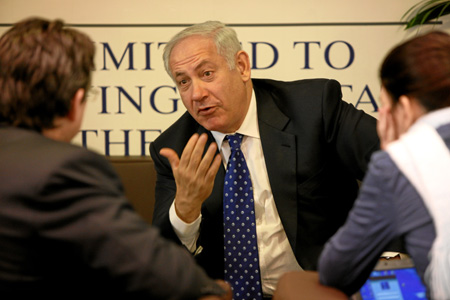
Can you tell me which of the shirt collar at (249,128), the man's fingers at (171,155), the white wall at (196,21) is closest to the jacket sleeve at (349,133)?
the shirt collar at (249,128)

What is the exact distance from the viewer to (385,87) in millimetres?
1278

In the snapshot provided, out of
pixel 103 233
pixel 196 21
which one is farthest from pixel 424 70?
pixel 196 21

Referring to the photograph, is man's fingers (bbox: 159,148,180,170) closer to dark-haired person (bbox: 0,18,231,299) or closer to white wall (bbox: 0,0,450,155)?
dark-haired person (bbox: 0,18,231,299)

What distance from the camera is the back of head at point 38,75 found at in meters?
1.16

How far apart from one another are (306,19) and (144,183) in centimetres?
126

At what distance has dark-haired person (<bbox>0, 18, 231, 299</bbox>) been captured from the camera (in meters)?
1.02

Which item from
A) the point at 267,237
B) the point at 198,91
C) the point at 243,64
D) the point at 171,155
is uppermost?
the point at 243,64

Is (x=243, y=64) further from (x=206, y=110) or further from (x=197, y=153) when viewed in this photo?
(x=197, y=153)

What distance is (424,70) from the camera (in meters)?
1.17

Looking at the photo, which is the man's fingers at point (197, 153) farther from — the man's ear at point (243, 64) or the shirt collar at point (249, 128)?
the man's ear at point (243, 64)

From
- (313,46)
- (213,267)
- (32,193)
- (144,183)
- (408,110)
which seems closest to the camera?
(32,193)

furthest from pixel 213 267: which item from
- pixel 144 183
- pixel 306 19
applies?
pixel 306 19

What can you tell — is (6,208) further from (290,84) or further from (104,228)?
(290,84)

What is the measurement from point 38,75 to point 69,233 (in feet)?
1.21
